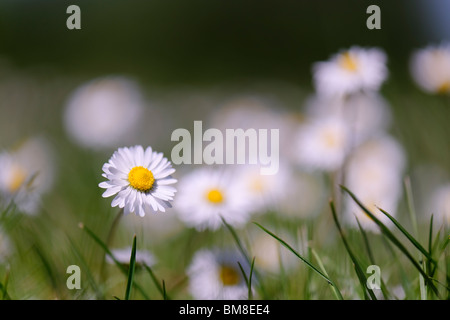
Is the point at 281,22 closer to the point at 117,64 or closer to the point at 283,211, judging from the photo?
the point at 117,64

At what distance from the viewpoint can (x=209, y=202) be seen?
3.49 feet

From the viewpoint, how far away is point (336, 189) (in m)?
1.50

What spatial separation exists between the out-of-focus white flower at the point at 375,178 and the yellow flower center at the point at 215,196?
27 centimetres

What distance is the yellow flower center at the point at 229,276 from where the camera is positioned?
0.95 meters

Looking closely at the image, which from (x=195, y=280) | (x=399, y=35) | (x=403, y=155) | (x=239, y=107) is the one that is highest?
(x=399, y=35)

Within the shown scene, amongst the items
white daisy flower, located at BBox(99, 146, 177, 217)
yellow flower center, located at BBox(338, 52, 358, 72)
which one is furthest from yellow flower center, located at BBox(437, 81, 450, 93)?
white daisy flower, located at BBox(99, 146, 177, 217)

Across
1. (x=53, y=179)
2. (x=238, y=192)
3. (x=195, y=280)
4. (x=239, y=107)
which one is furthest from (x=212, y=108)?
(x=195, y=280)

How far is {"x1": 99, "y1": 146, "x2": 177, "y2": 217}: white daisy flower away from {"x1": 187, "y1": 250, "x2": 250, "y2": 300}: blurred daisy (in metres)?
0.28

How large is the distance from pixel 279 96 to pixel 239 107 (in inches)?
34.3

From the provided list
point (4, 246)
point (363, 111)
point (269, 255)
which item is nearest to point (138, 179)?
point (4, 246)

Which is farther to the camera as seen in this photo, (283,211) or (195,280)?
(283,211)

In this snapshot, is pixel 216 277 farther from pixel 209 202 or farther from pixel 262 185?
pixel 262 185

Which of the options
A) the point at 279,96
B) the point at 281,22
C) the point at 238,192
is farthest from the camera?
the point at 281,22

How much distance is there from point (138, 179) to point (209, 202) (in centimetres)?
38
